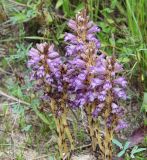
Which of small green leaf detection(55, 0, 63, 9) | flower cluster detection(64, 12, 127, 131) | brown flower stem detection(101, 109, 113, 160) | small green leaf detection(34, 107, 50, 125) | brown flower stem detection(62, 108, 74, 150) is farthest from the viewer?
small green leaf detection(55, 0, 63, 9)

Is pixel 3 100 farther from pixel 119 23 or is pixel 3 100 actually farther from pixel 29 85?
pixel 119 23

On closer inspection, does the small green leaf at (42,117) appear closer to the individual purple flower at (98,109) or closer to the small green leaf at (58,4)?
the individual purple flower at (98,109)

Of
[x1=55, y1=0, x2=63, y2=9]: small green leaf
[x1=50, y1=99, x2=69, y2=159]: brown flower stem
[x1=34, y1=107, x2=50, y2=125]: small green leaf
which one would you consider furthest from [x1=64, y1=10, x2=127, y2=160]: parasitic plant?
[x1=55, y1=0, x2=63, y2=9]: small green leaf

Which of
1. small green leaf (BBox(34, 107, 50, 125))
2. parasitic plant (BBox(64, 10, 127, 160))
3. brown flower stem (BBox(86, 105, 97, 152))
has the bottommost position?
small green leaf (BBox(34, 107, 50, 125))

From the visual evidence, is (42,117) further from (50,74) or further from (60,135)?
(50,74)

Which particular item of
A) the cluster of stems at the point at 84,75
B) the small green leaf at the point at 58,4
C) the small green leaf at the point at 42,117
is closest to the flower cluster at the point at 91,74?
the cluster of stems at the point at 84,75

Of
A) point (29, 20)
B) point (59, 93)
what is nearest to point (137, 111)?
point (59, 93)

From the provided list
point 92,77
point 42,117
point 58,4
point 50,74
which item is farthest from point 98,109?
point 58,4

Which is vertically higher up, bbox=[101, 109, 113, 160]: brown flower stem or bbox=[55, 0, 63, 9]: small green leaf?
bbox=[55, 0, 63, 9]: small green leaf

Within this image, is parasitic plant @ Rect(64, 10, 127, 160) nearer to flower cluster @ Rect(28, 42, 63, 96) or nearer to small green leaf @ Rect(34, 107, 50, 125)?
flower cluster @ Rect(28, 42, 63, 96)
